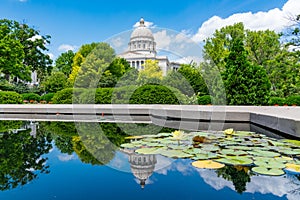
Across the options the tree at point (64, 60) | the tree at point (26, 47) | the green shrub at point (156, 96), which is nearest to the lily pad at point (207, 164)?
the green shrub at point (156, 96)

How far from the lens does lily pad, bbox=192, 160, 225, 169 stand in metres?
2.35

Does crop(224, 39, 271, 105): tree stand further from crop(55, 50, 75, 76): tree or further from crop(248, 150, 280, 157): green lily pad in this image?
crop(55, 50, 75, 76): tree

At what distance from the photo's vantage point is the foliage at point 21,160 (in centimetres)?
204

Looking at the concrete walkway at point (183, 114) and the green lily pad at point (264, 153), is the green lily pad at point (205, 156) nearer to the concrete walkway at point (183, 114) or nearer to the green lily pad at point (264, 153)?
the green lily pad at point (264, 153)

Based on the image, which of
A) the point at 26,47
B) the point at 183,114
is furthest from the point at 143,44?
the point at 26,47

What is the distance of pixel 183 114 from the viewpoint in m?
6.23

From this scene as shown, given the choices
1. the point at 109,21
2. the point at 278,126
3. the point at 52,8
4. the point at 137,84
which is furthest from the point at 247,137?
the point at 52,8

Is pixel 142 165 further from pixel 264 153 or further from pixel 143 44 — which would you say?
pixel 143 44

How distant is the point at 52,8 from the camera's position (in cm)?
1365

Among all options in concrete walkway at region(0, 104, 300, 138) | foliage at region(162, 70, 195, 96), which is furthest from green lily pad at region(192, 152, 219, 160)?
foliage at region(162, 70, 195, 96)

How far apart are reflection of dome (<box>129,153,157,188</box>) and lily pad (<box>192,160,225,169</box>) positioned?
415 millimetres

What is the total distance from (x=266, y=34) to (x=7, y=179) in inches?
806

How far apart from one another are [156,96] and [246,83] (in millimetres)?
3326

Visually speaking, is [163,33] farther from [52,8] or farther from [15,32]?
[15,32]
